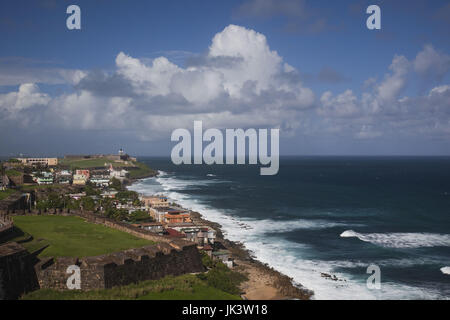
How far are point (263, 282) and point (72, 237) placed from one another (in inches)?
682

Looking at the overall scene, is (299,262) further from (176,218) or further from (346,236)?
(176,218)

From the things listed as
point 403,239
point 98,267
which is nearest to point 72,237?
point 98,267

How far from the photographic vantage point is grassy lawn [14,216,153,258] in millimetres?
→ 27125

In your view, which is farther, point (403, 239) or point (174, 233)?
point (403, 239)

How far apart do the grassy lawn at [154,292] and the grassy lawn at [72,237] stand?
3.57 meters

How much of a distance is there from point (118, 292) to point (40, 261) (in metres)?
5.69

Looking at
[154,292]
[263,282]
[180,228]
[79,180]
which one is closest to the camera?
[154,292]

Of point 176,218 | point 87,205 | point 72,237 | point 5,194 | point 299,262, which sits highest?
point 5,194

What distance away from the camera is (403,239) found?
5225cm

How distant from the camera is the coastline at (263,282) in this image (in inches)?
1239

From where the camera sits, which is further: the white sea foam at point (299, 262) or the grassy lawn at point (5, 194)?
the grassy lawn at point (5, 194)

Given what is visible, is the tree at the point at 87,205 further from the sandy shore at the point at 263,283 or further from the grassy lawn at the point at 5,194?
the sandy shore at the point at 263,283

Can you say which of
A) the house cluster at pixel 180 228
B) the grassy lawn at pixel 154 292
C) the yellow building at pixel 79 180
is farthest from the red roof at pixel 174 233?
the yellow building at pixel 79 180
